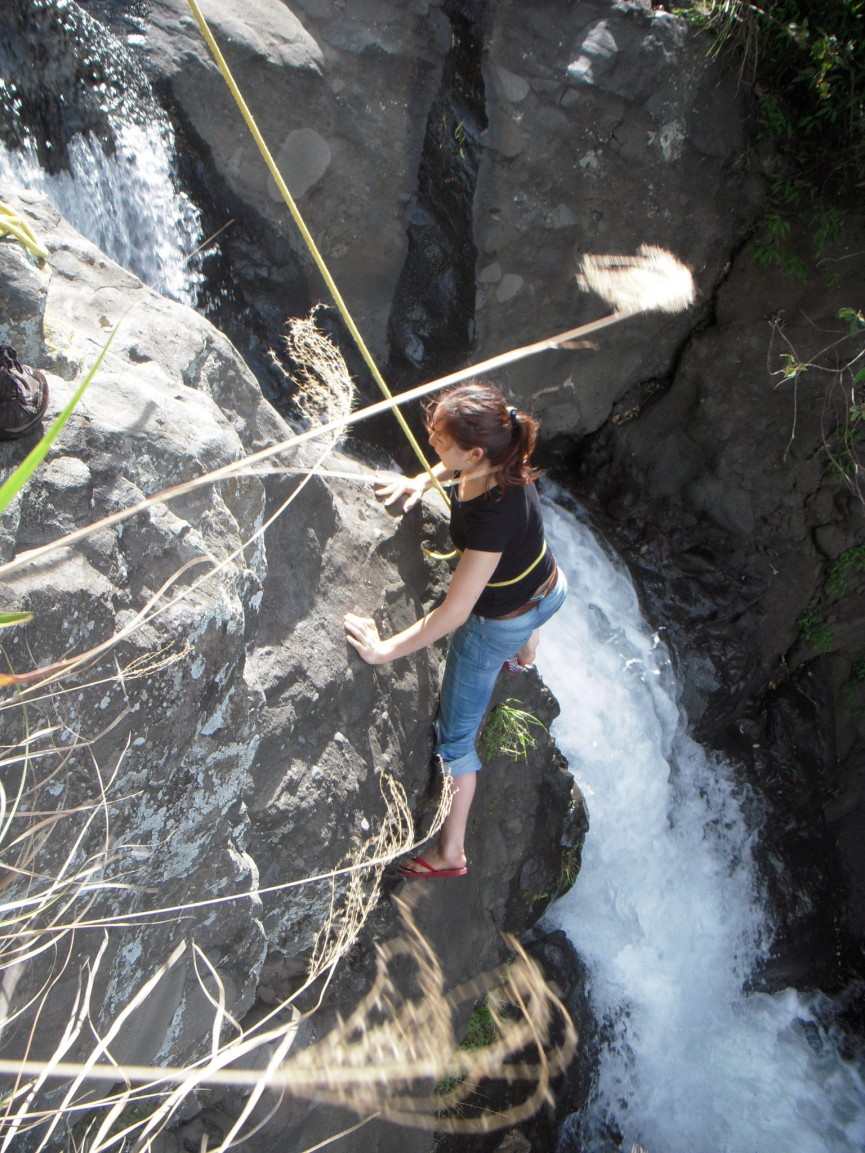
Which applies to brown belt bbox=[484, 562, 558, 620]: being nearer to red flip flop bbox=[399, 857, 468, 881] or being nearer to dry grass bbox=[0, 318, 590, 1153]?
dry grass bbox=[0, 318, 590, 1153]

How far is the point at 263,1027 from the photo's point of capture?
2803mm

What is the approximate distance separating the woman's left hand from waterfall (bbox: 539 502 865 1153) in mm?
1658

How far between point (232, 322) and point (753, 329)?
2.89 metres

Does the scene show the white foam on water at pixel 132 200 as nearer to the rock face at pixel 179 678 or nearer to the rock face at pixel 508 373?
the rock face at pixel 508 373

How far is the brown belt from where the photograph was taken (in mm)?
2436

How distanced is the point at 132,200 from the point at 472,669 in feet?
7.16

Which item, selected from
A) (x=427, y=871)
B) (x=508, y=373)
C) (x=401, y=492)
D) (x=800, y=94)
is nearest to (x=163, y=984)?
(x=427, y=871)

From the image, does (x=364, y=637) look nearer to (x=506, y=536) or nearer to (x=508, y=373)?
(x=506, y=536)

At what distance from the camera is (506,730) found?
3395 mm

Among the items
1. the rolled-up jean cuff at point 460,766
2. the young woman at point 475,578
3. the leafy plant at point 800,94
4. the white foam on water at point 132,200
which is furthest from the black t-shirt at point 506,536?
the leafy plant at point 800,94

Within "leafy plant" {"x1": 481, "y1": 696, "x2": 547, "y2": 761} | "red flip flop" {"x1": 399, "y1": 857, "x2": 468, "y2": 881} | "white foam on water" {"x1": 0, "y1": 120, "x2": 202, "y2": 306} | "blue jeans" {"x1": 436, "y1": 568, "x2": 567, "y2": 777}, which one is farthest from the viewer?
"leafy plant" {"x1": 481, "y1": 696, "x2": 547, "y2": 761}

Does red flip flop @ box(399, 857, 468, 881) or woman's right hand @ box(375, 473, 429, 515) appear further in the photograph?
red flip flop @ box(399, 857, 468, 881)

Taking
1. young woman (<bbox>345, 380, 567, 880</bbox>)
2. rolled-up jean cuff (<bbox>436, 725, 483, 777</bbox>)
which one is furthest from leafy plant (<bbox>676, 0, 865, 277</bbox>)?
rolled-up jean cuff (<bbox>436, 725, 483, 777</bbox>)

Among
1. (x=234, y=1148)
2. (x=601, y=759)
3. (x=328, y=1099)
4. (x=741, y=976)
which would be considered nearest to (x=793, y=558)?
(x=601, y=759)
